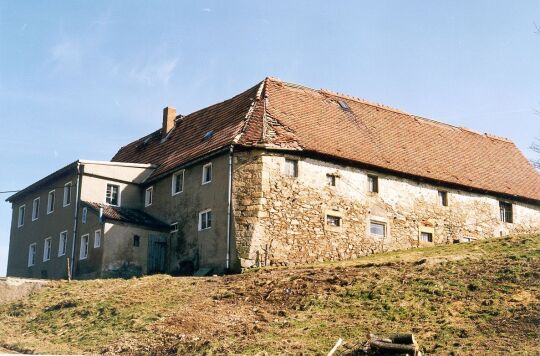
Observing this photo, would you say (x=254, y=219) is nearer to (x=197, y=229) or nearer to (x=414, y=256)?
(x=197, y=229)

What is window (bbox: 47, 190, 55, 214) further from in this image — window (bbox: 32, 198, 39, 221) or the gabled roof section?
the gabled roof section

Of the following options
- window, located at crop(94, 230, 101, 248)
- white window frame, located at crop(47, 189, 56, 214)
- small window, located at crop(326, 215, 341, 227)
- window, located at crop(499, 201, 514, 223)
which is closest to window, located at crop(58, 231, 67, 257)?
white window frame, located at crop(47, 189, 56, 214)

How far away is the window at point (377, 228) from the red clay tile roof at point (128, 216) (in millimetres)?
10525

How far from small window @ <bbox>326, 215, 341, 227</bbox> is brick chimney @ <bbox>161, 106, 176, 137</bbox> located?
1499 centimetres

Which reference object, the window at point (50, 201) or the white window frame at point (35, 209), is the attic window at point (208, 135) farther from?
the white window frame at point (35, 209)

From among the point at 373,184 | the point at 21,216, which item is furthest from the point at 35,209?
the point at 373,184

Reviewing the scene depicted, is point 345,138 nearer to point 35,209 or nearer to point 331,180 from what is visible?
point 331,180

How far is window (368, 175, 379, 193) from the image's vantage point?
4443 centimetres

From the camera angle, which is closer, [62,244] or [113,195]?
[62,244]

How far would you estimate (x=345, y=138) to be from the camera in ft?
150

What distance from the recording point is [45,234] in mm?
48969

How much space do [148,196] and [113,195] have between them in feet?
6.29

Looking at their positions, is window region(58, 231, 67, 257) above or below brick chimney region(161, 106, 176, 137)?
below

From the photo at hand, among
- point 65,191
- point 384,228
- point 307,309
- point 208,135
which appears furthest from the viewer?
point 65,191
